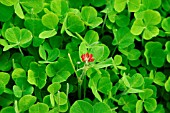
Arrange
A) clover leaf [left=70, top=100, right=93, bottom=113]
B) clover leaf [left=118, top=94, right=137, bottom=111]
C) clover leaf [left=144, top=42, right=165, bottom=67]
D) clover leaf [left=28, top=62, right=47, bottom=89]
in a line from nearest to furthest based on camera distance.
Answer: clover leaf [left=70, top=100, right=93, bottom=113] < clover leaf [left=28, top=62, right=47, bottom=89] < clover leaf [left=118, top=94, right=137, bottom=111] < clover leaf [left=144, top=42, right=165, bottom=67]

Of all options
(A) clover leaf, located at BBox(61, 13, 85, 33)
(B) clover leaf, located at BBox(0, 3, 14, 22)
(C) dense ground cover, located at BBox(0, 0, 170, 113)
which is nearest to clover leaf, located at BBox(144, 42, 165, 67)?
(C) dense ground cover, located at BBox(0, 0, 170, 113)

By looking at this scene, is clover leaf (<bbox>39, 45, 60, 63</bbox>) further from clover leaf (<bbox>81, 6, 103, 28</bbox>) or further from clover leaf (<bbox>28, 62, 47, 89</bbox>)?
clover leaf (<bbox>81, 6, 103, 28</bbox>)

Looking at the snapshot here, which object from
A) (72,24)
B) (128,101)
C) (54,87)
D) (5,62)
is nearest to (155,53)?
(128,101)

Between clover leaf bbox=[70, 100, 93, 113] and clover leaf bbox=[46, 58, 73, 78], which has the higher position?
clover leaf bbox=[46, 58, 73, 78]

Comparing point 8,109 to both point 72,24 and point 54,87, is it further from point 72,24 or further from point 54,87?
point 72,24

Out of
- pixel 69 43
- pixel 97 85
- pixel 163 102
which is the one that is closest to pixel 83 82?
pixel 97 85

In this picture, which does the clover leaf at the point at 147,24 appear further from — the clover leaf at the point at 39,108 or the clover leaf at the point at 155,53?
the clover leaf at the point at 39,108
